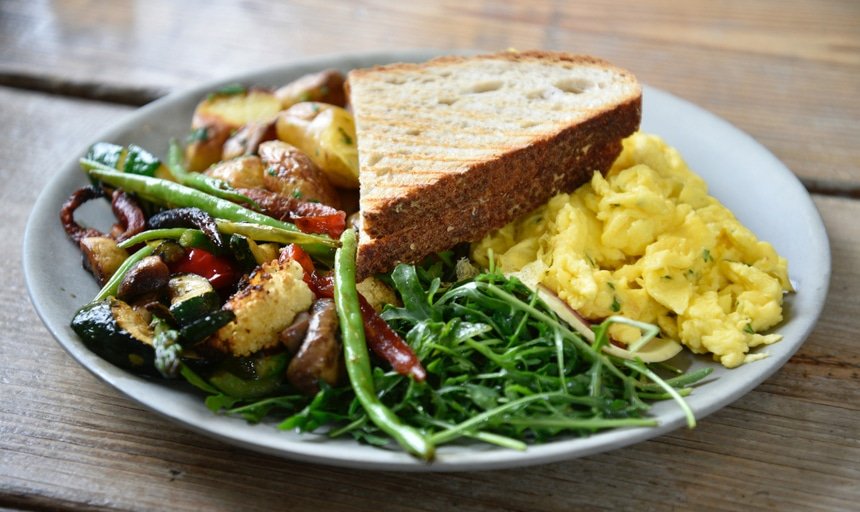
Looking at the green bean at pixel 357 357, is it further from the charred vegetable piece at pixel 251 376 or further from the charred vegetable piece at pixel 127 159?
the charred vegetable piece at pixel 127 159

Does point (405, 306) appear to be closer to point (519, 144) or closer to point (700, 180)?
point (519, 144)

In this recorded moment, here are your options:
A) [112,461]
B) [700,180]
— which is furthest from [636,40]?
[112,461]

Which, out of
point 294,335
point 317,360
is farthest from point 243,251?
point 317,360

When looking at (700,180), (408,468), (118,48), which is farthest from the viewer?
(118,48)

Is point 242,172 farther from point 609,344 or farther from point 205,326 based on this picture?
point 609,344

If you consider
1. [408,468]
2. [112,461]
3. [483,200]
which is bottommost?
[112,461]
